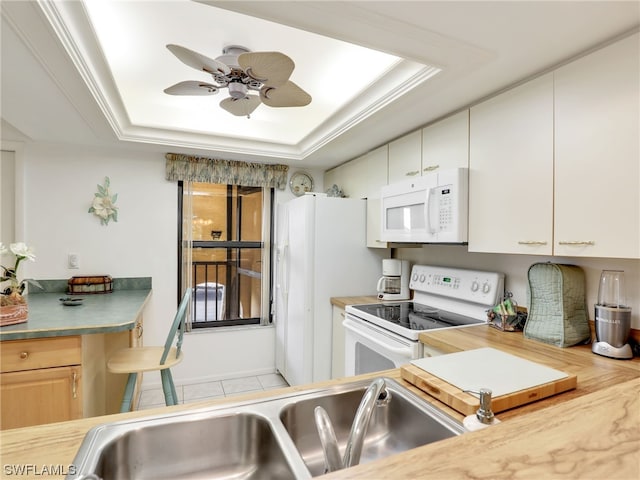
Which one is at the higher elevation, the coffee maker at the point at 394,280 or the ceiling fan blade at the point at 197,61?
the ceiling fan blade at the point at 197,61

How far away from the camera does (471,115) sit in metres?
1.87

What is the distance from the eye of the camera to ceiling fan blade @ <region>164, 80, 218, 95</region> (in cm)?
170

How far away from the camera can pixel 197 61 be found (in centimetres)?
146

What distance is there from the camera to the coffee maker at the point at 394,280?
263 centimetres

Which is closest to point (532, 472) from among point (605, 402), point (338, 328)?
point (605, 402)

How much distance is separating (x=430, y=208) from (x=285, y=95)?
3.48 ft

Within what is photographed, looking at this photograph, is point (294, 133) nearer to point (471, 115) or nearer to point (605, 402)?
point (471, 115)

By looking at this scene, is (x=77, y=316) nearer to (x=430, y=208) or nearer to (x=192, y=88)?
(x=192, y=88)

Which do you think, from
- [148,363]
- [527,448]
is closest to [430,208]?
[527,448]

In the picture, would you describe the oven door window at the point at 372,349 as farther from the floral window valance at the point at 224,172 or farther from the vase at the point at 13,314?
the vase at the point at 13,314

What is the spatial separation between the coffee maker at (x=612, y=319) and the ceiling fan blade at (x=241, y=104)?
1903 mm

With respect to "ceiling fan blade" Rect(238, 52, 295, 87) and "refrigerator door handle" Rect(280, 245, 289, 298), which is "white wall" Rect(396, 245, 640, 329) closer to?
"refrigerator door handle" Rect(280, 245, 289, 298)

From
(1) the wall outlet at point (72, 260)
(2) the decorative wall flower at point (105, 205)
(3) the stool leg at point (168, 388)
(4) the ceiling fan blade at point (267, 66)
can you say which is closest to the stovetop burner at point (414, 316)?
(3) the stool leg at point (168, 388)

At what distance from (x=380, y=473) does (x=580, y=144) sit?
1.53 metres
